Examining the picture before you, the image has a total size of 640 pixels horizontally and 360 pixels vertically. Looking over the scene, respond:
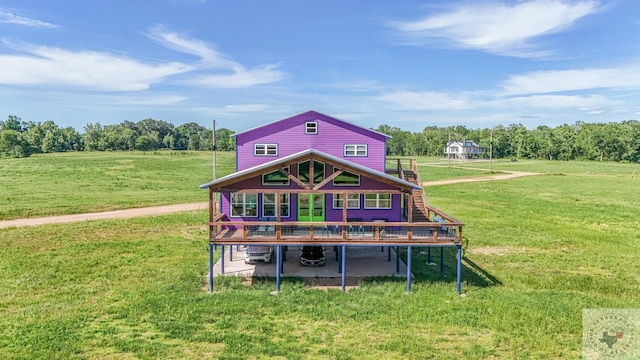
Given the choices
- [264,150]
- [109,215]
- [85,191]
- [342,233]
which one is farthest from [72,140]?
[342,233]

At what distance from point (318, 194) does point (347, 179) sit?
1519mm

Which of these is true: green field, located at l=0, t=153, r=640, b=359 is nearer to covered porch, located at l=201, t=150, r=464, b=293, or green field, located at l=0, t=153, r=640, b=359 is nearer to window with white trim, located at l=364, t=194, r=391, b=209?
covered porch, located at l=201, t=150, r=464, b=293

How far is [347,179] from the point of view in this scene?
1733cm

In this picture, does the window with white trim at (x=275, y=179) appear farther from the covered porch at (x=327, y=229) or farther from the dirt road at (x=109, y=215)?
the dirt road at (x=109, y=215)

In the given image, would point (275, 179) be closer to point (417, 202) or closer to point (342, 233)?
point (342, 233)

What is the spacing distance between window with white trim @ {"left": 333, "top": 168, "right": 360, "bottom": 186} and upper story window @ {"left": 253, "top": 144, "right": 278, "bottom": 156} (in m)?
3.91

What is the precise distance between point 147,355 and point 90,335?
2.30 metres

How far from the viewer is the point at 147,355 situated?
10.4 m

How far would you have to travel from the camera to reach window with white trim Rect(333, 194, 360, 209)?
59.8 ft

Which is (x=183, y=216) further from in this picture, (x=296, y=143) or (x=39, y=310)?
(x=39, y=310)

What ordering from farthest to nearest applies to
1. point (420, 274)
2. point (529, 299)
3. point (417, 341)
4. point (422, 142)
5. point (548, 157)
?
1. point (422, 142)
2. point (548, 157)
3. point (420, 274)
4. point (529, 299)
5. point (417, 341)

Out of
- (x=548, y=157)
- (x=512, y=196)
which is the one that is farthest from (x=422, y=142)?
(x=512, y=196)

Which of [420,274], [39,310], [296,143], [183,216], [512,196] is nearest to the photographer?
[39,310]

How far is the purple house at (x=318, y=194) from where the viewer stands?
15.5 m
